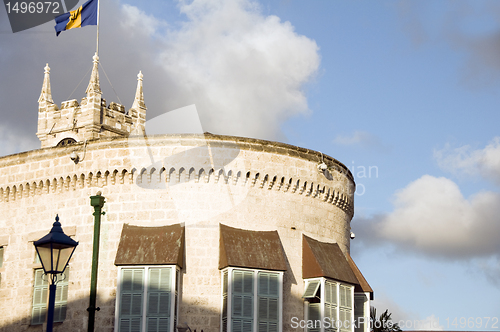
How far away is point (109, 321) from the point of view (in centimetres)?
2162

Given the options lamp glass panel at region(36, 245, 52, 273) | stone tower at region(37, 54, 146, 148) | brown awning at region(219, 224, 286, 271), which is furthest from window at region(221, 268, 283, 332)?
stone tower at region(37, 54, 146, 148)

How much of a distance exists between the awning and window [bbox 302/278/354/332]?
0.23 meters

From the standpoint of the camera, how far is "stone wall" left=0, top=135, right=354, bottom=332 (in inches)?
874

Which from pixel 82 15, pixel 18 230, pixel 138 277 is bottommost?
pixel 138 277

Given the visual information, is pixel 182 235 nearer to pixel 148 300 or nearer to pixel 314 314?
pixel 148 300

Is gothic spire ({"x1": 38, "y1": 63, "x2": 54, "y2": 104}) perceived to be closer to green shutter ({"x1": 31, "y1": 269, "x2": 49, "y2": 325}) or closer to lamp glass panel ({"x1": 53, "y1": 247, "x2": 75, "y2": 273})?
green shutter ({"x1": 31, "y1": 269, "x2": 49, "y2": 325})

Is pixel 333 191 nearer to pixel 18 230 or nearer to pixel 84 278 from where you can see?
pixel 84 278

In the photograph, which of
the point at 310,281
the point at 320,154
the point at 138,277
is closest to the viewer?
the point at 138,277

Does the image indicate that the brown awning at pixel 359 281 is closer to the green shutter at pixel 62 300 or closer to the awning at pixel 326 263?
the awning at pixel 326 263

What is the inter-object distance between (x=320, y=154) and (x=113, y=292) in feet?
28.0

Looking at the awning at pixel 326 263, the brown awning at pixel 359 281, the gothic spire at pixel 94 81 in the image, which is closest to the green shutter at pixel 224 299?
the awning at pixel 326 263

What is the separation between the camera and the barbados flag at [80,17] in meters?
32.2

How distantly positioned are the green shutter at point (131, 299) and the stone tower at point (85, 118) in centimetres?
1687

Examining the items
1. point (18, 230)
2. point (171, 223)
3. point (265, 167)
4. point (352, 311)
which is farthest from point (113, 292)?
point (352, 311)
